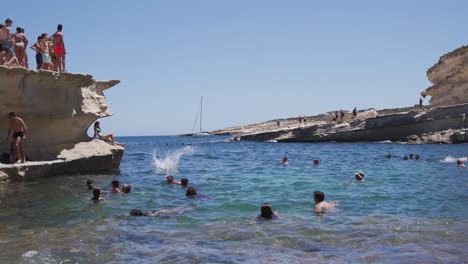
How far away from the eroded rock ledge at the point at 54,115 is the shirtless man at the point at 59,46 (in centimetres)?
87

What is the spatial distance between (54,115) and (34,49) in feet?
8.04

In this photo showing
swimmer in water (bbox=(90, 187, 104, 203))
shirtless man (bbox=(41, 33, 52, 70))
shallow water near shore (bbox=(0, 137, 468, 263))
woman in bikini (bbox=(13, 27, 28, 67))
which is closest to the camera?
shallow water near shore (bbox=(0, 137, 468, 263))

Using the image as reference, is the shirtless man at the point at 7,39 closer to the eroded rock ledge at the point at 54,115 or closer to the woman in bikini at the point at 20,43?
the woman in bikini at the point at 20,43

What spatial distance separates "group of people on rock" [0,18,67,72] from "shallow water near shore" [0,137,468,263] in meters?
4.10

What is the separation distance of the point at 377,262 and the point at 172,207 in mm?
6240

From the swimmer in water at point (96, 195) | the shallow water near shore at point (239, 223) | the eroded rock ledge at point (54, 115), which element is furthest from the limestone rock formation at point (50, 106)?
the swimmer in water at point (96, 195)

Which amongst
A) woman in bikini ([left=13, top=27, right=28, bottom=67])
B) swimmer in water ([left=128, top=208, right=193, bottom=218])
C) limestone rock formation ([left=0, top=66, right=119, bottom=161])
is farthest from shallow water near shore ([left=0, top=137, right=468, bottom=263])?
woman in bikini ([left=13, top=27, right=28, bottom=67])

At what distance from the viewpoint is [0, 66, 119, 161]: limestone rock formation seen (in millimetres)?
15455

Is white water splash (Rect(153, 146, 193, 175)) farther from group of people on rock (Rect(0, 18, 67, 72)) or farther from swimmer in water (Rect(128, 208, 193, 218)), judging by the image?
swimmer in water (Rect(128, 208, 193, 218))

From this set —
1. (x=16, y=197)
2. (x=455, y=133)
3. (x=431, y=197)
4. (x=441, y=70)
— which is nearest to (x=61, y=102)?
(x=16, y=197)

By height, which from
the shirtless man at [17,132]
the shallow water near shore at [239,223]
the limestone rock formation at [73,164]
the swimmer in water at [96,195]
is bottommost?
the shallow water near shore at [239,223]

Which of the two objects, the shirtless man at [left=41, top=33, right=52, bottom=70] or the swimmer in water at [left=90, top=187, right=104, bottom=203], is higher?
the shirtless man at [left=41, top=33, right=52, bottom=70]

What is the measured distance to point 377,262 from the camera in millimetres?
6676

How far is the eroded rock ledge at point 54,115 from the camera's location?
15.4 meters
